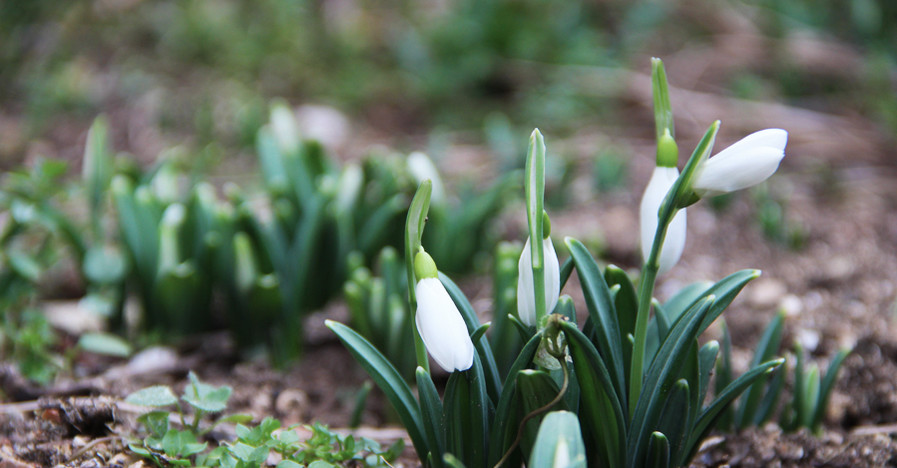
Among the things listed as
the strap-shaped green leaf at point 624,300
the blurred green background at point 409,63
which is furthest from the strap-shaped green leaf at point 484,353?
the blurred green background at point 409,63

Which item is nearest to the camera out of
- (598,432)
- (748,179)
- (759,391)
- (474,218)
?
(748,179)

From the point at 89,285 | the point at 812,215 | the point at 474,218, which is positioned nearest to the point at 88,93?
the point at 89,285

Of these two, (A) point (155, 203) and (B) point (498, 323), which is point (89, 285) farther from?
(B) point (498, 323)

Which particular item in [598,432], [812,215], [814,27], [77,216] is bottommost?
[812,215]

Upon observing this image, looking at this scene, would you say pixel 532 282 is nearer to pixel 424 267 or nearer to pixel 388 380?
pixel 424 267

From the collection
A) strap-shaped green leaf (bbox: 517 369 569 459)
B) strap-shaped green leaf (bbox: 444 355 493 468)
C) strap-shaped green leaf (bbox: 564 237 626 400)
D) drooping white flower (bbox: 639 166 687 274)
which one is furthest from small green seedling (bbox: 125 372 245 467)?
drooping white flower (bbox: 639 166 687 274)

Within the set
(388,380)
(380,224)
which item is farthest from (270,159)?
(388,380)

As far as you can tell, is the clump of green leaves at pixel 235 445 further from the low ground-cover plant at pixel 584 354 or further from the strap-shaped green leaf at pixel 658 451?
the strap-shaped green leaf at pixel 658 451
